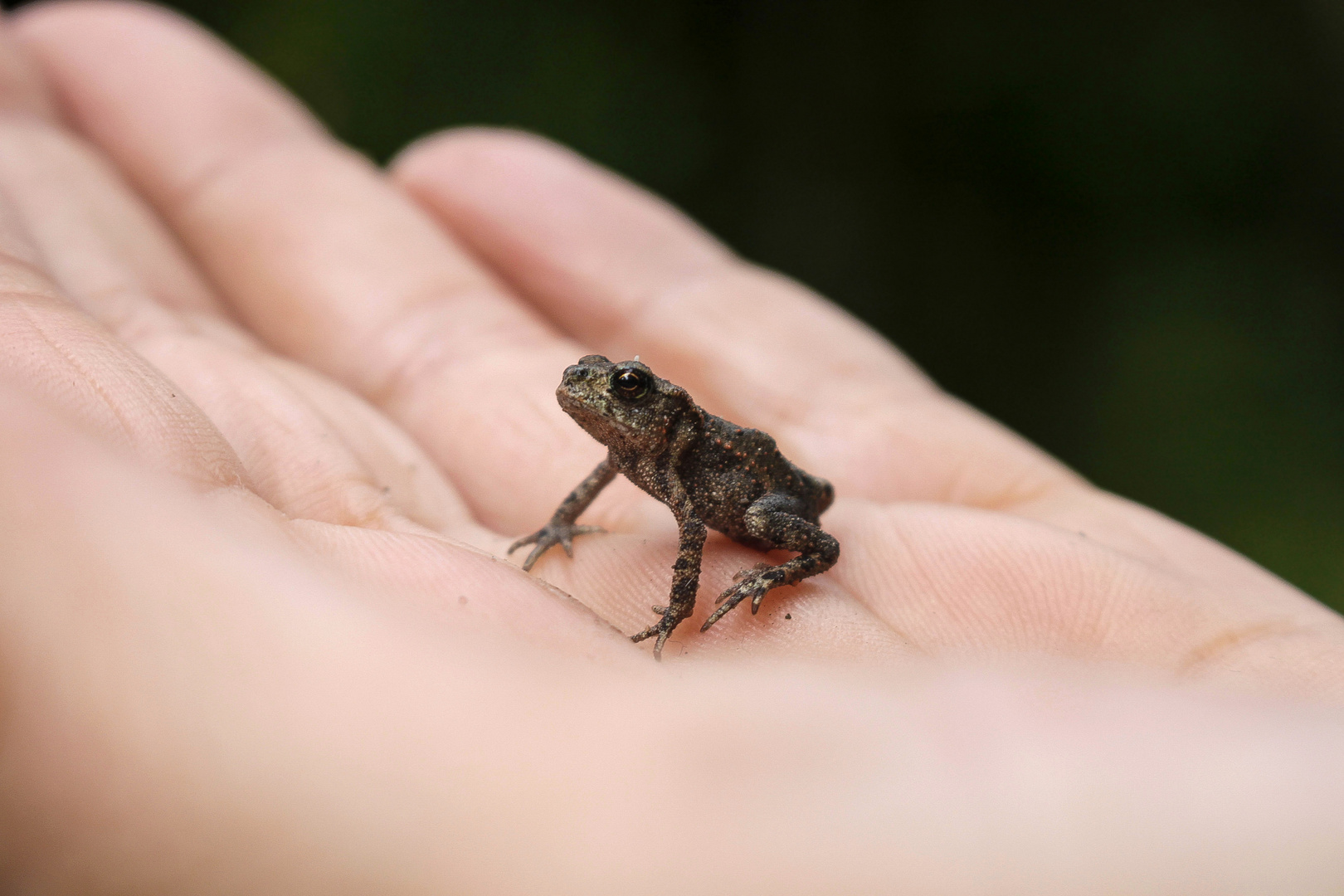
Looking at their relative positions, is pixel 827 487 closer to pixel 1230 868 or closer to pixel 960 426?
pixel 960 426

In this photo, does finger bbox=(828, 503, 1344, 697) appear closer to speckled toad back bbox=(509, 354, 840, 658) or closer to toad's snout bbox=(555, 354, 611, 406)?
speckled toad back bbox=(509, 354, 840, 658)

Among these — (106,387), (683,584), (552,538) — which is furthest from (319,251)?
(683,584)

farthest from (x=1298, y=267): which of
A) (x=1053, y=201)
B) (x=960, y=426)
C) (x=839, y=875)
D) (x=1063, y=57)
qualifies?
(x=839, y=875)

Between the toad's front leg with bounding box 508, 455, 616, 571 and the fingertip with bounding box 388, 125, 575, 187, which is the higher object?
the fingertip with bounding box 388, 125, 575, 187

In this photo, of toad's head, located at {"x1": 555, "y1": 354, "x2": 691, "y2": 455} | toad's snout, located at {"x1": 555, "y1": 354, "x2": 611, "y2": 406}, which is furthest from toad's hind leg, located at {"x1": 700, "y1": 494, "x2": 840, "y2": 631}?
toad's snout, located at {"x1": 555, "y1": 354, "x2": 611, "y2": 406}

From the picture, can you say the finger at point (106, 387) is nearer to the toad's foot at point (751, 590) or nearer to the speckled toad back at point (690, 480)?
the speckled toad back at point (690, 480)

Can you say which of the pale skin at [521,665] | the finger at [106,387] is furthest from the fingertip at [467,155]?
the finger at [106,387]
